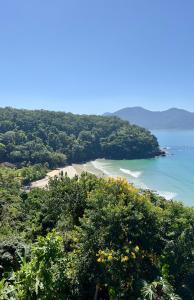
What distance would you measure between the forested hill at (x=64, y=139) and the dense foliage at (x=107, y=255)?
74.7 meters

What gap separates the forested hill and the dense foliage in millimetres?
74671

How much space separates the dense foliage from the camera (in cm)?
1398

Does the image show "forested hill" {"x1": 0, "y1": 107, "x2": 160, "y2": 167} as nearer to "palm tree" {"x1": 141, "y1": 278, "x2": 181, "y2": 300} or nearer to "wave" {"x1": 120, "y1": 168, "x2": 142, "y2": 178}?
"wave" {"x1": 120, "y1": 168, "x2": 142, "y2": 178}

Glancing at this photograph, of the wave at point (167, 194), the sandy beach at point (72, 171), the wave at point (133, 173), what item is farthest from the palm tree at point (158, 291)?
the wave at point (133, 173)

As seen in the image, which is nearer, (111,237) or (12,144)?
(111,237)

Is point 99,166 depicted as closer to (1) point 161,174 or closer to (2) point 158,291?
(1) point 161,174

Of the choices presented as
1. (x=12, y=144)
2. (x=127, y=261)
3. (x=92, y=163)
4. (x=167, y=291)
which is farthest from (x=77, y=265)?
(x=92, y=163)

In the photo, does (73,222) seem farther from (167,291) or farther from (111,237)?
(167,291)

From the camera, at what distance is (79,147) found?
374 ft

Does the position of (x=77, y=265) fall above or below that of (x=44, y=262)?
below

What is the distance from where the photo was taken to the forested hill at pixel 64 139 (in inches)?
3834

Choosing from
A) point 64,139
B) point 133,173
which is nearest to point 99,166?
point 133,173

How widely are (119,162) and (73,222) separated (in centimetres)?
9045

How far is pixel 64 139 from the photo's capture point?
4621 inches
